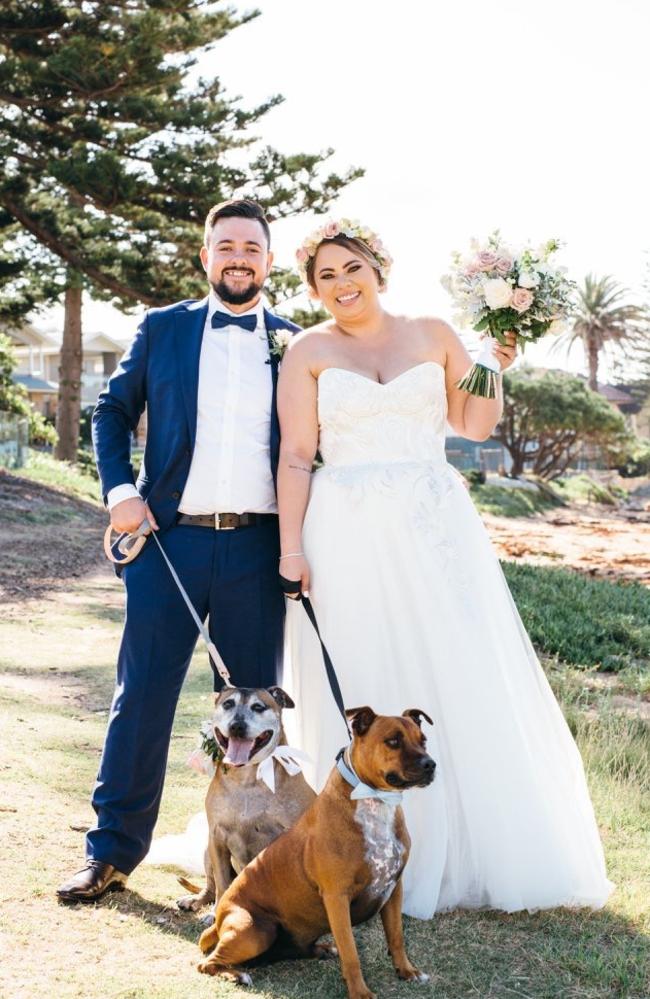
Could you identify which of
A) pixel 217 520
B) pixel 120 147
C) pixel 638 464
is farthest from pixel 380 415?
pixel 638 464

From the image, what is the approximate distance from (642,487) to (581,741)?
123ft

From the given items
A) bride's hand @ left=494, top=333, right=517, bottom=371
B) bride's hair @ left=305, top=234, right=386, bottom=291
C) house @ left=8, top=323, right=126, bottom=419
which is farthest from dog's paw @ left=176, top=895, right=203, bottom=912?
house @ left=8, top=323, right=126, bottom=419

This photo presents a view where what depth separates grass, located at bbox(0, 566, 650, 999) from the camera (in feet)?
10.5

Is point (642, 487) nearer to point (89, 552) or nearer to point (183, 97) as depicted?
point (183, 97)

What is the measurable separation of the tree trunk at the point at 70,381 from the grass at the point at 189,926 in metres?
16.1

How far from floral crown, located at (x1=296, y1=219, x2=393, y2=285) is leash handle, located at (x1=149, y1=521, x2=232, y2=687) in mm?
1186

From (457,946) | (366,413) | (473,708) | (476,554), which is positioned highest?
(366,413)

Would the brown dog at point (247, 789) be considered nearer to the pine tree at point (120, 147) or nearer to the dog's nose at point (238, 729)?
the dog's nose at point (238, 729)

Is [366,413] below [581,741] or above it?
above

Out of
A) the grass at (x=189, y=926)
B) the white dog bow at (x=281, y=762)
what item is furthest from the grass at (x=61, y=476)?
the white dog bow at (x=281, y=762)

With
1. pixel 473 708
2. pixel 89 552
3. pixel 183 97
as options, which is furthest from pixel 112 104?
pixel 473 708

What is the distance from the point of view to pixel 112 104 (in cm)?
1817

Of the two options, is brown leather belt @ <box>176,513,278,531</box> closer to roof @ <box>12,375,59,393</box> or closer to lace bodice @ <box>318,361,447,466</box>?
lace bodice @ <box>318,361,447,466</box>

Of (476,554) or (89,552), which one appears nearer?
(476,554)
